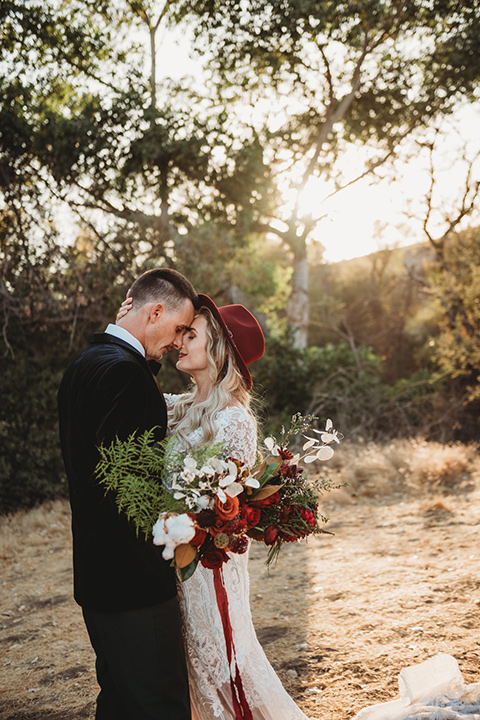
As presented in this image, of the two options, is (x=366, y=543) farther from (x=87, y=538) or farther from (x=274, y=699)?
(x=87, y=538)

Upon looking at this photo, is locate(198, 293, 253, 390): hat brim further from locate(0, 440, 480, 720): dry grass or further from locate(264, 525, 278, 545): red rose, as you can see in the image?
locate(0, 440, 480, 720): dry grass

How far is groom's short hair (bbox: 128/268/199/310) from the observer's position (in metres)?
2.63

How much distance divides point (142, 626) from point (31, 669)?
267 centimetres

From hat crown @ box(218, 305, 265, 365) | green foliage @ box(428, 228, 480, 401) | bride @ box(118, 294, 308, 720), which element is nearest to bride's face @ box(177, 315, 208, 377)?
hat crown @ box(218, 305, 265, 365)

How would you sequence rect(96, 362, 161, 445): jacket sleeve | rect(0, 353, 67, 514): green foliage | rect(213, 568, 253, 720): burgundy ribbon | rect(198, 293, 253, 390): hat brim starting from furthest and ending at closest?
rect(0, 353, 67, 514): green foliage < rect(198, 293, 253, 390): hat brim < rect(213, 568, 253, 720): burgundy ribbon < rect(96, 362, 161, 445): jacket sleeve

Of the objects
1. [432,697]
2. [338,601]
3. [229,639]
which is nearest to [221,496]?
[229,639]

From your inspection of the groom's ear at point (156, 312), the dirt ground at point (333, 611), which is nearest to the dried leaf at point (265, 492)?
the groom's ear at point (156, 312)

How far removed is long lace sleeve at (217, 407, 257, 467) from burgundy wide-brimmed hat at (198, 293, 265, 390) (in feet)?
1.32

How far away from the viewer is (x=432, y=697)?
2807 millimetres

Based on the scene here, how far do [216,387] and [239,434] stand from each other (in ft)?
1.38

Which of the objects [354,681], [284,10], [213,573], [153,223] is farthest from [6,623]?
[284,10]

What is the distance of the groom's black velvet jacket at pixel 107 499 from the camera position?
6.64 ft

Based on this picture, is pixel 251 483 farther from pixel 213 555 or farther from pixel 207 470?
pixel 213 555

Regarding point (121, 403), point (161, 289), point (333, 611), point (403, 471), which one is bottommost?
point (333, 611)
